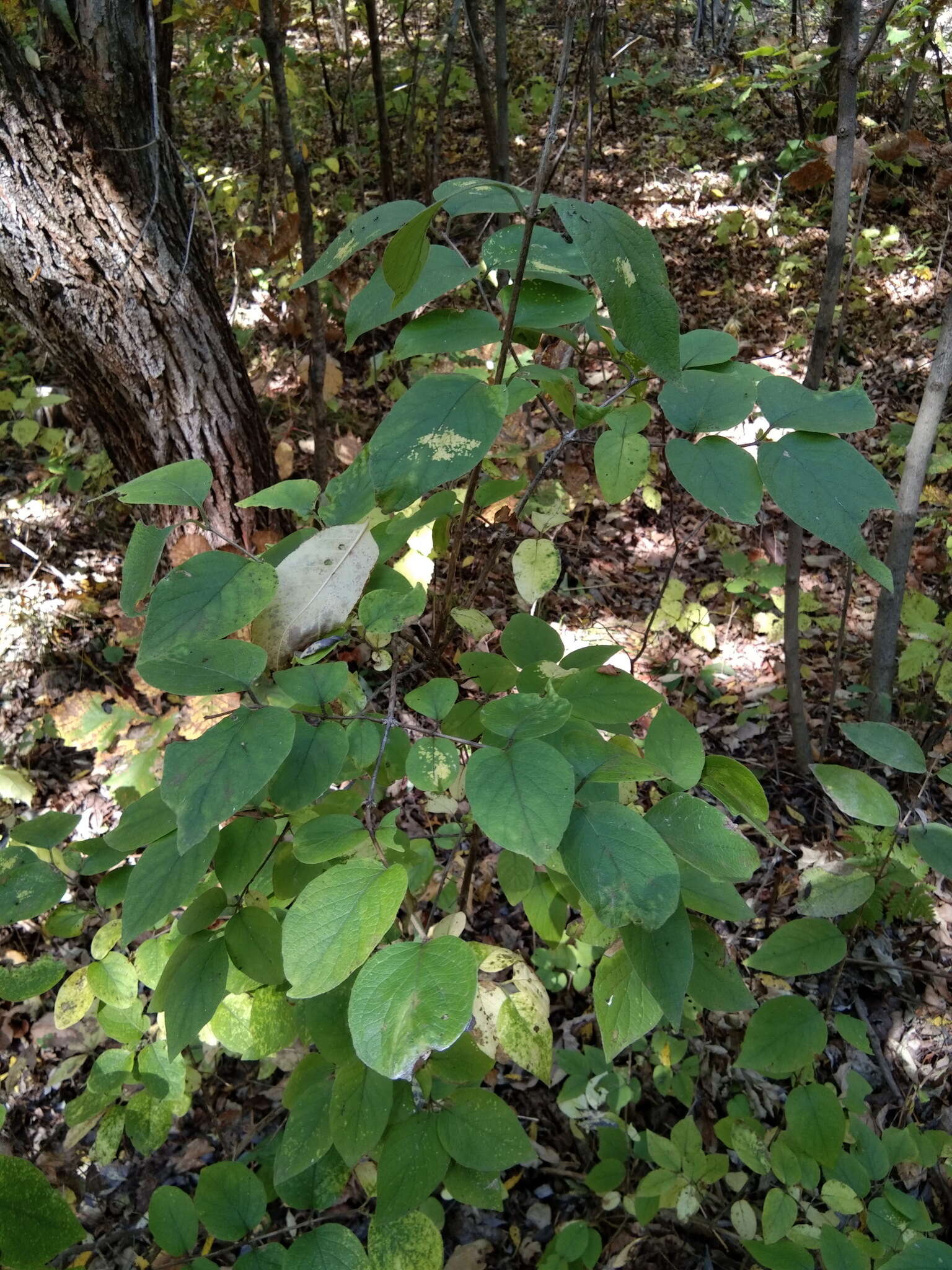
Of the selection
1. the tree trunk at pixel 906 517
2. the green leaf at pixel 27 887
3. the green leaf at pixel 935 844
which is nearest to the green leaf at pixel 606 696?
the green leaf at pixel 935 844

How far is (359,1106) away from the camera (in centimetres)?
85

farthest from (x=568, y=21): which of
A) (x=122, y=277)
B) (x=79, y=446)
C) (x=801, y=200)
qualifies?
(x=801, y=200)

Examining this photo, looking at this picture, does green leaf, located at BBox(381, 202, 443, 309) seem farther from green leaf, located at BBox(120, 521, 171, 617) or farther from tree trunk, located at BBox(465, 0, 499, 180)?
tree trunk, located at BBox(465, 0, 499, 180)

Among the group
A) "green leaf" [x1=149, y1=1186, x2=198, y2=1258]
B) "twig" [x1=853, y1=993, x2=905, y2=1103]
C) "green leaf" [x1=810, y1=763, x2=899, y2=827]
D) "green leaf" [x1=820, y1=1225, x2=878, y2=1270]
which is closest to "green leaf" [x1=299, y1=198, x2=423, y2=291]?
"green leaf" [x1=810, y1=763, x2=899, y2=827]

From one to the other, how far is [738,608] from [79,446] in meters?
3.41

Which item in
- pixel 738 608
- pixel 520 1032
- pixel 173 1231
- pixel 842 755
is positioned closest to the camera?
pixel 520 1032

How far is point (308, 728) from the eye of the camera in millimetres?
787

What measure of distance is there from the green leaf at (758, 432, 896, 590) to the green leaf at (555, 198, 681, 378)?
0.56 feet

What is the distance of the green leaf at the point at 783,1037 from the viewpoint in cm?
114

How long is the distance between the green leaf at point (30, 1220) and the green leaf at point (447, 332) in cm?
83

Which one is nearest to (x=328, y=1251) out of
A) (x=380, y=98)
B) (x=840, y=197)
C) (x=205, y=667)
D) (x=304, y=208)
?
(x=205, y=667)

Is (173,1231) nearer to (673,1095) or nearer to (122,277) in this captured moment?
(673,1095)

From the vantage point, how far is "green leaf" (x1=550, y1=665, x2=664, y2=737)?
2.86 ft

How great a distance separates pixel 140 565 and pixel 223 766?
29cm
